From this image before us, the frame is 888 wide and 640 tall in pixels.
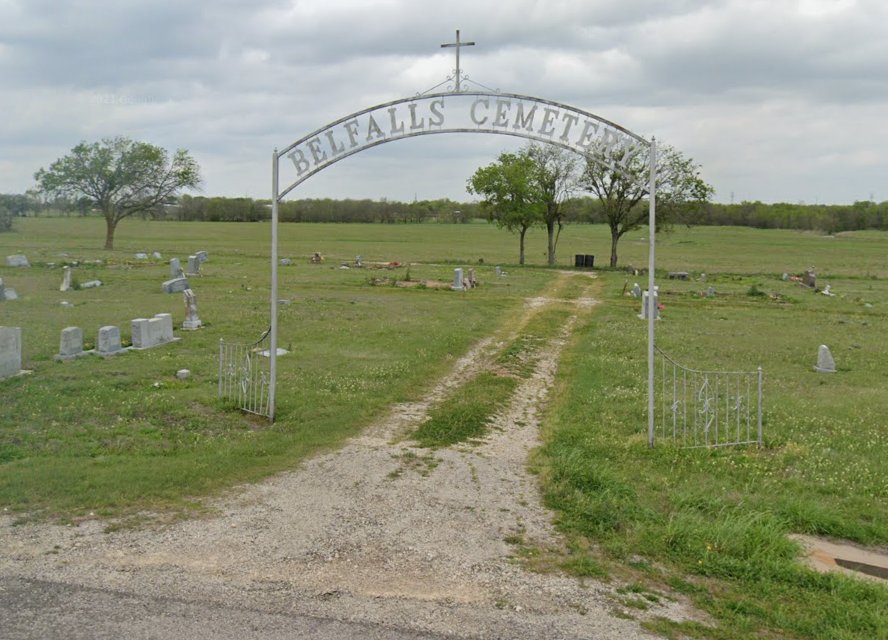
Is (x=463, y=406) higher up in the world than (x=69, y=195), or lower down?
lower down

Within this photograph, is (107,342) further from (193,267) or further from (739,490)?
(193,267)

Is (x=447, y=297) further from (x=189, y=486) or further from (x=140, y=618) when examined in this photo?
→ (x=140, y=618)

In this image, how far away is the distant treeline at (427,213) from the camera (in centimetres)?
11069

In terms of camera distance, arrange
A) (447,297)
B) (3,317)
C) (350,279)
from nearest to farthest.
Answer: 1. (3,317)
2. (447,297)
3. (350,279)

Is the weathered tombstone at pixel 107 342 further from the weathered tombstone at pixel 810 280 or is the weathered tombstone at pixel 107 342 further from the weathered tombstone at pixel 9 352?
the weathered tombstone at pixel 810 280

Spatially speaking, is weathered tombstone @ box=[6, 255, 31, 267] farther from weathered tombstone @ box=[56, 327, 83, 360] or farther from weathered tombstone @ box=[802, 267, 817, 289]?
weathered tombstone @ box=[802, 267, 817, 289]

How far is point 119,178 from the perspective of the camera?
57.5 meters

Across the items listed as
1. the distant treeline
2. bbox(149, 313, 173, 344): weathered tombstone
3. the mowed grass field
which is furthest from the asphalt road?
the distant treeline

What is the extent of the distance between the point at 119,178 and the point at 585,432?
55489 millimetres

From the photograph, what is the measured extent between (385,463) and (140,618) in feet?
14.4

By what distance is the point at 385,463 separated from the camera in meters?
9.59

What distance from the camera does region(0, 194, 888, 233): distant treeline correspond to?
363 feet

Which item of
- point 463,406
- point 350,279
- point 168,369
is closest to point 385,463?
point 463,406

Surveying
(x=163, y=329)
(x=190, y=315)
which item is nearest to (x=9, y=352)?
(x=163, y=329)
